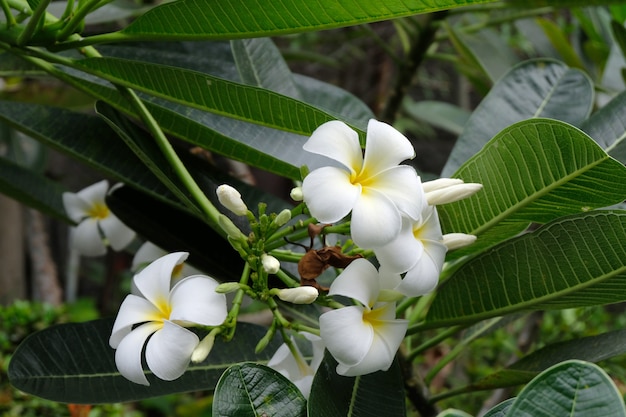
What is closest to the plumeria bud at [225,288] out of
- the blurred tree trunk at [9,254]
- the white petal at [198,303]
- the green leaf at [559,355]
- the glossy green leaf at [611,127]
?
the white petal at [198,303]

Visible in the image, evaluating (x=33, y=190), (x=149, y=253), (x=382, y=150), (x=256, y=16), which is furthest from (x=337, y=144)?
(x=33, y=190)

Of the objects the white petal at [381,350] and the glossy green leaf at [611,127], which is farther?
the glossy green leaf at [611,127]

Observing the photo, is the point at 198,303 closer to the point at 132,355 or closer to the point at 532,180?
the point at 132,355

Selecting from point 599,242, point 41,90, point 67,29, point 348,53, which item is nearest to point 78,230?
point 67,29

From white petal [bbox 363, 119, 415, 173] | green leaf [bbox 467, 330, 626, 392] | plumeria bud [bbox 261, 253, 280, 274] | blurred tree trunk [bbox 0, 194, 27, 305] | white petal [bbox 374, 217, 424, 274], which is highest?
white petal [bbox 363, 119, 415, 173]

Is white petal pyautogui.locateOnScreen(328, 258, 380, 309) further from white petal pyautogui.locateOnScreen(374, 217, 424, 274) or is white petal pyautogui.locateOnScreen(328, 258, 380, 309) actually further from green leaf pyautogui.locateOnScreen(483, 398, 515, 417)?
green leaf pyautogui.locateOnScreen(483, 398, 515, 417)

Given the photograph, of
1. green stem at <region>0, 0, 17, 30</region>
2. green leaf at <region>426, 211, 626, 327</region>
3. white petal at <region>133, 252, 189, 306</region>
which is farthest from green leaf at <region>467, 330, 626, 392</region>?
green stem at <region>0, 0, 17, 30</region>

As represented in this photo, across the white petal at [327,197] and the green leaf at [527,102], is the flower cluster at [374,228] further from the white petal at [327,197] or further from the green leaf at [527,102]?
the green leaf at [527,102]
